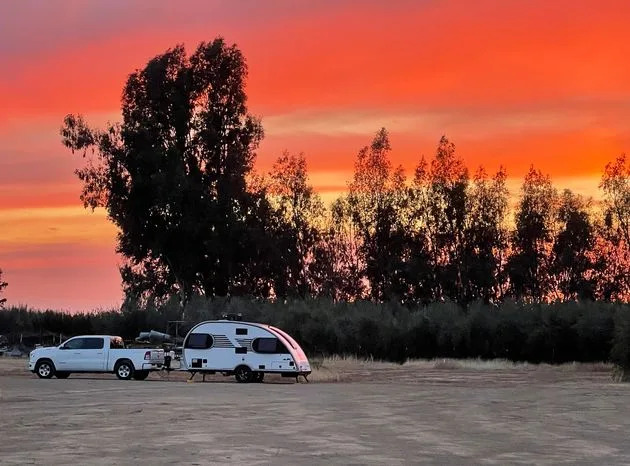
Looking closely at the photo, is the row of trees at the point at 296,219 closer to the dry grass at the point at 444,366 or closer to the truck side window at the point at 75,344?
the dry grass at the point at 444,366

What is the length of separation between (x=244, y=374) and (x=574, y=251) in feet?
157

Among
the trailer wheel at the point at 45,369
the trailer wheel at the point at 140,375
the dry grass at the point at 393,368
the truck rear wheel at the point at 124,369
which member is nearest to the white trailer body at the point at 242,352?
the trailer wheel at the point at 140,375

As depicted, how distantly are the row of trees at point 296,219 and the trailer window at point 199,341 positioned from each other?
32.7 meters

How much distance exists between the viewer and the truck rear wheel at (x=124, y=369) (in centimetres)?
4425

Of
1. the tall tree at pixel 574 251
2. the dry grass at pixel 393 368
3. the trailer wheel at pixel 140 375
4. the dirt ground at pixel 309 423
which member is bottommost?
the dirt ground at pixel 309 423

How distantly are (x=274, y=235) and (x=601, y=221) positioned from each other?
88.2 ft

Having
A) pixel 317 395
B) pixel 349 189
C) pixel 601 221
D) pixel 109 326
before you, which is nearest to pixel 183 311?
pixel 109 326

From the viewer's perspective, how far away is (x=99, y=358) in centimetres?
4425

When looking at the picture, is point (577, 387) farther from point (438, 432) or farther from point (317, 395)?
point (438, 432)

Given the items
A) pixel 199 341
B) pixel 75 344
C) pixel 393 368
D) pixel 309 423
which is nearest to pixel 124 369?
pixel 75 344

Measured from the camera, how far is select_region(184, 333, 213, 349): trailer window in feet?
145

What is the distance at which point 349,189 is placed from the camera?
298ft

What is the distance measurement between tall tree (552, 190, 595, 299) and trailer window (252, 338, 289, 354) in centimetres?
4600

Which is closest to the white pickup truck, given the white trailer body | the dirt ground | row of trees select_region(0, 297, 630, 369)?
the white trailer body
